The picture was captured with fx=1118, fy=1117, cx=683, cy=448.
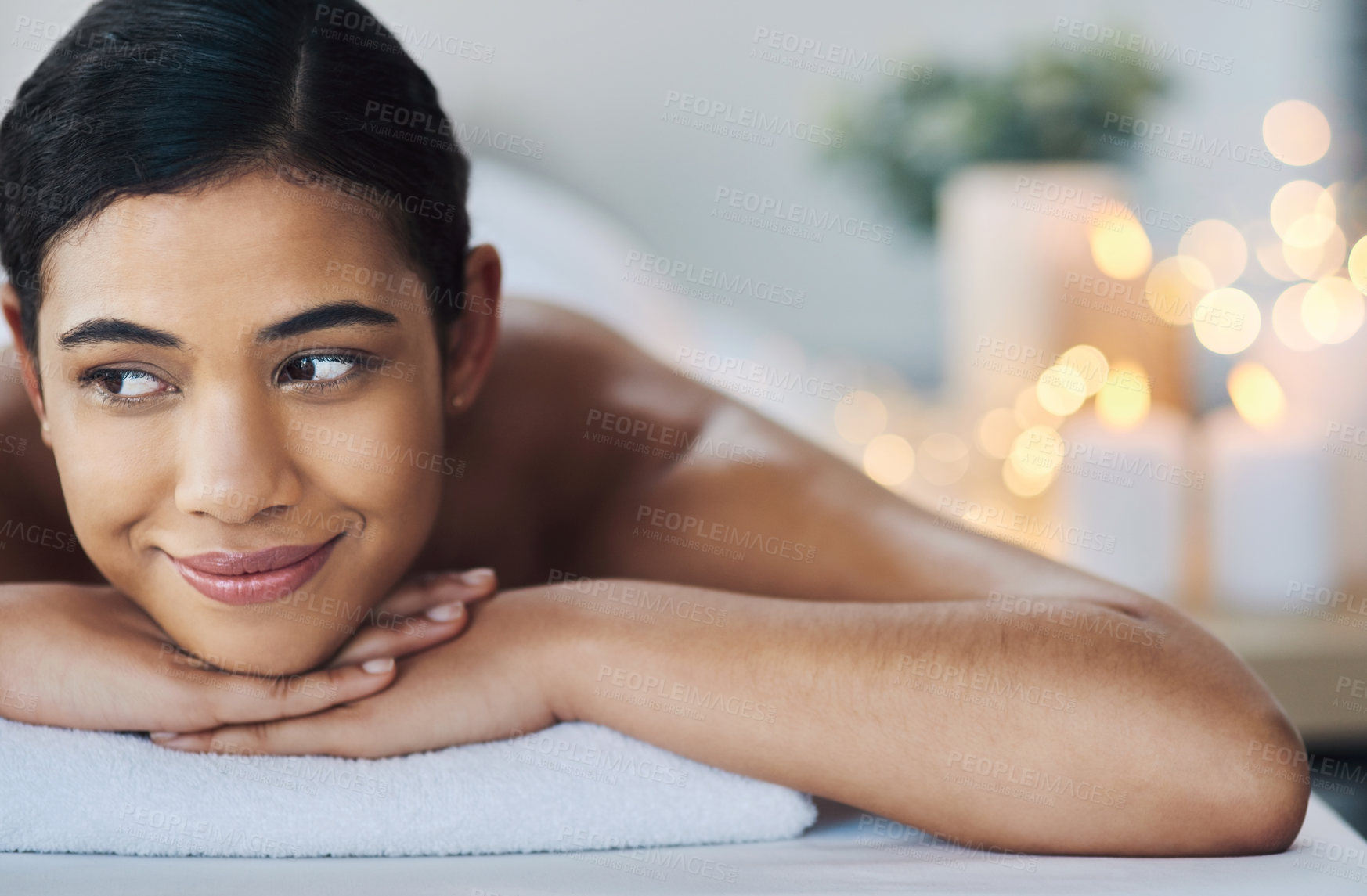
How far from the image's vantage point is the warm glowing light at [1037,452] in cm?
202

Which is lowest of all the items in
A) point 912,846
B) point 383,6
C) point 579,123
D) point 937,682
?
point 912,846

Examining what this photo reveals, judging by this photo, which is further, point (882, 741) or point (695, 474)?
point (695, 474)

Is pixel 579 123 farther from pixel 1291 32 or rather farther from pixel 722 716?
pixel 722 716

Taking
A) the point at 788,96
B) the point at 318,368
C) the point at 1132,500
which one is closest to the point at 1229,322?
the point at 1132,500

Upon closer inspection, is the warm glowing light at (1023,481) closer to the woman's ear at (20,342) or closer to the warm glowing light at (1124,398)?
Answer: the warm glowing light at (1124,398)

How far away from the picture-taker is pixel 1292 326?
2055 millimetres

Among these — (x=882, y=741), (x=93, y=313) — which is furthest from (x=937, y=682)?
(x=93, y=313)

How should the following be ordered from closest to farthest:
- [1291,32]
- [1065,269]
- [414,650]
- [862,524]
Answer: [414,650]
[862,524]
[1065,269]
[1291,32]

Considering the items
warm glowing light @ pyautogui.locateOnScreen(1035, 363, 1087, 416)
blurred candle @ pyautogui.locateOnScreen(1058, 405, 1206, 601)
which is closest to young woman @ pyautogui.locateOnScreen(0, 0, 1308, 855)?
blurred candle @ pyautogui.locateOnScreen(1058, 405, 1206, 601)

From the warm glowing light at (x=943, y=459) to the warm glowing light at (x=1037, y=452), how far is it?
0.16 meters

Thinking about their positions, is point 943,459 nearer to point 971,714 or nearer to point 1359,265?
point 1359,265

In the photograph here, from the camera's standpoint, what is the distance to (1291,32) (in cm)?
267

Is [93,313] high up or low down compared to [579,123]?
down

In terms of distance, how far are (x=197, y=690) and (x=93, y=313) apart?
271mm
